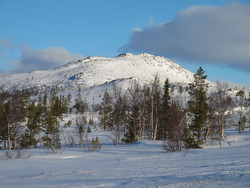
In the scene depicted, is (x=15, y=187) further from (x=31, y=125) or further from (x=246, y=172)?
(x=31, y=125)

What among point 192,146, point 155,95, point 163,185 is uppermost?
point 155,95

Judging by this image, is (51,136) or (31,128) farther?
(31,128)

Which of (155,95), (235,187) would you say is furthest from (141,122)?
(235,187)

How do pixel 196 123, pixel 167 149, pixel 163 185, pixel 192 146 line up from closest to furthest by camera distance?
pixel 163 185 < pixel 167 149 < pixel 192 146 < pixel 196 123

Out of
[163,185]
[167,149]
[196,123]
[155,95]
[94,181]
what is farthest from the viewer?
[155,95]

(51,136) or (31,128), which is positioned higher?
(31,128)

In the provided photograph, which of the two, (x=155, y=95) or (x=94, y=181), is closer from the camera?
(x=94, y=181)

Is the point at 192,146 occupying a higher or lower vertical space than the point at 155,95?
lower

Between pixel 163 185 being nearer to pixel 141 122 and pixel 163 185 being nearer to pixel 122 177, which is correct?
pixel 122 177

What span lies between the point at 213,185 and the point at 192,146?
16.0 m

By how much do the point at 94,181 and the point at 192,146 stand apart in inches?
611

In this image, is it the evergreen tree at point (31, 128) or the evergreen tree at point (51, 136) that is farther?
the evergreen tree at point (31, 128)

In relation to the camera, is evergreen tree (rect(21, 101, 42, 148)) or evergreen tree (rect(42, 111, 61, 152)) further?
evergreen tree (rect(21, 101, 42, 148))

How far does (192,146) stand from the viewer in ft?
67.2
